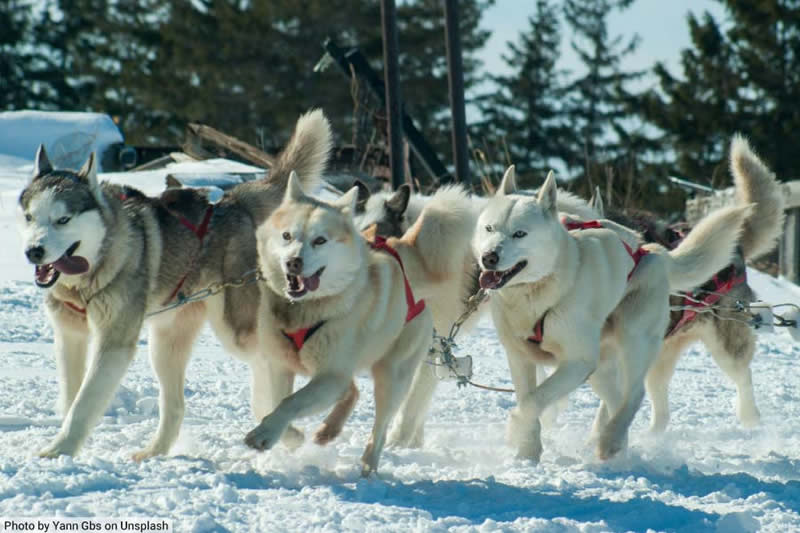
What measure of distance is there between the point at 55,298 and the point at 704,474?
279cm

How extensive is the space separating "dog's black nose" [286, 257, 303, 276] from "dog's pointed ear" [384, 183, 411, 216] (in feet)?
5.04

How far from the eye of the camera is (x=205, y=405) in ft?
20.6

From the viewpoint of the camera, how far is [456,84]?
12.1 metres

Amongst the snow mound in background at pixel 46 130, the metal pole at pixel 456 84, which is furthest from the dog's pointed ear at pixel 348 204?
the snow mound in background at pixel 46 130

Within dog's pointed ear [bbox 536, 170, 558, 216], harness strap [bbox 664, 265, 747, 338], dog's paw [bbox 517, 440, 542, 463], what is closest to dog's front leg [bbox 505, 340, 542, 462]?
dog's paw [bbox 517, 440, 542, 463]

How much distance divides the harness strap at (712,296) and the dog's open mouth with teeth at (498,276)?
161cm

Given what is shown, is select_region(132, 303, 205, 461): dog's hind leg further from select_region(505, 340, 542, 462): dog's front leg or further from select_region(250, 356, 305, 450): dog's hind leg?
select_region(505, 340, 542, 462): dog's front leg

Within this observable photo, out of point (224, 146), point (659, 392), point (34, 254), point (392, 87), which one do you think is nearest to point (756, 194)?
point (659, 392)

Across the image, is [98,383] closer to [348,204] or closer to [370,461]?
[370,461]

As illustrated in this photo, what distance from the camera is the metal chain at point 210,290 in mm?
5004

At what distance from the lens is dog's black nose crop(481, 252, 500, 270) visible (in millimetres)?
4652

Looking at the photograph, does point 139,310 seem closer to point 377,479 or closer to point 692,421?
point 377,479

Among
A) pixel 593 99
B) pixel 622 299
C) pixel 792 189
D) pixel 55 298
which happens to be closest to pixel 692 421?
pixel 622 299

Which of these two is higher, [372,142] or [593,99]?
[593,99]
